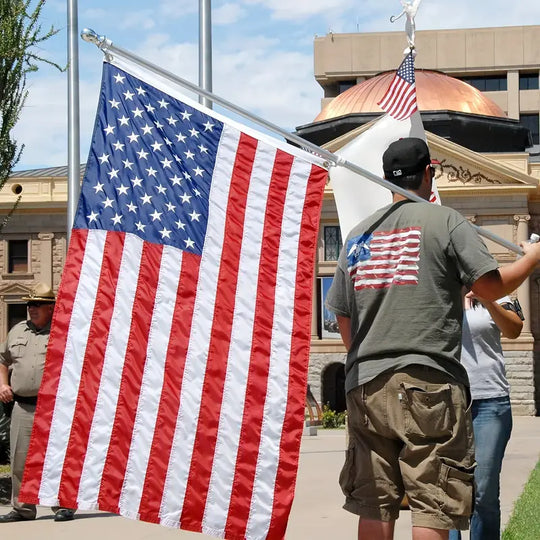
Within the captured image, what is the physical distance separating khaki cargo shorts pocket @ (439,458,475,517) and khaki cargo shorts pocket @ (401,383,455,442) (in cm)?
12

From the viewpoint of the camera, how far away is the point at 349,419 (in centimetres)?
493

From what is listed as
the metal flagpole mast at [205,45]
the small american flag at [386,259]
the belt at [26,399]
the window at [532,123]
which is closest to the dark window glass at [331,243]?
A: the window at [532,123]

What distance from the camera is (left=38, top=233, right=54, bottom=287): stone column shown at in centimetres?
5747

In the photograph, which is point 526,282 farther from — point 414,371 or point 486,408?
point 414,371

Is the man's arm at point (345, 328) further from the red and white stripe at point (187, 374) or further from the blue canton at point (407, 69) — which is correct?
the blue canton at point (407, 69)

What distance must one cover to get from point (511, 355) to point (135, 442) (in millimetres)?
48672

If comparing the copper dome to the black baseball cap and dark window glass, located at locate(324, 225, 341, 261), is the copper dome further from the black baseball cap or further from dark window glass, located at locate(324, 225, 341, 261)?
the black baseball cap

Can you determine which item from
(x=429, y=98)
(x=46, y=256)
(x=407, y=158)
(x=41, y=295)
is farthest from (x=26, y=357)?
(x=429, y=98)

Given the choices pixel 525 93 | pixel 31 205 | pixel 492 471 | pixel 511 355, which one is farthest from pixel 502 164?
pixel 492 471

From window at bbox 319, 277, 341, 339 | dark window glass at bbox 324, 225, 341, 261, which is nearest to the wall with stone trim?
window at bbox 319, 277, 341, 339

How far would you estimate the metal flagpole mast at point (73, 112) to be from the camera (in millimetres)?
19625

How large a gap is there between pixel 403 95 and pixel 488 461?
3.29m

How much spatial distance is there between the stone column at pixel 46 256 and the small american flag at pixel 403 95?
49.3 meters

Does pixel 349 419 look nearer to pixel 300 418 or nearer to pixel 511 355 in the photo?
pixel 300 418
